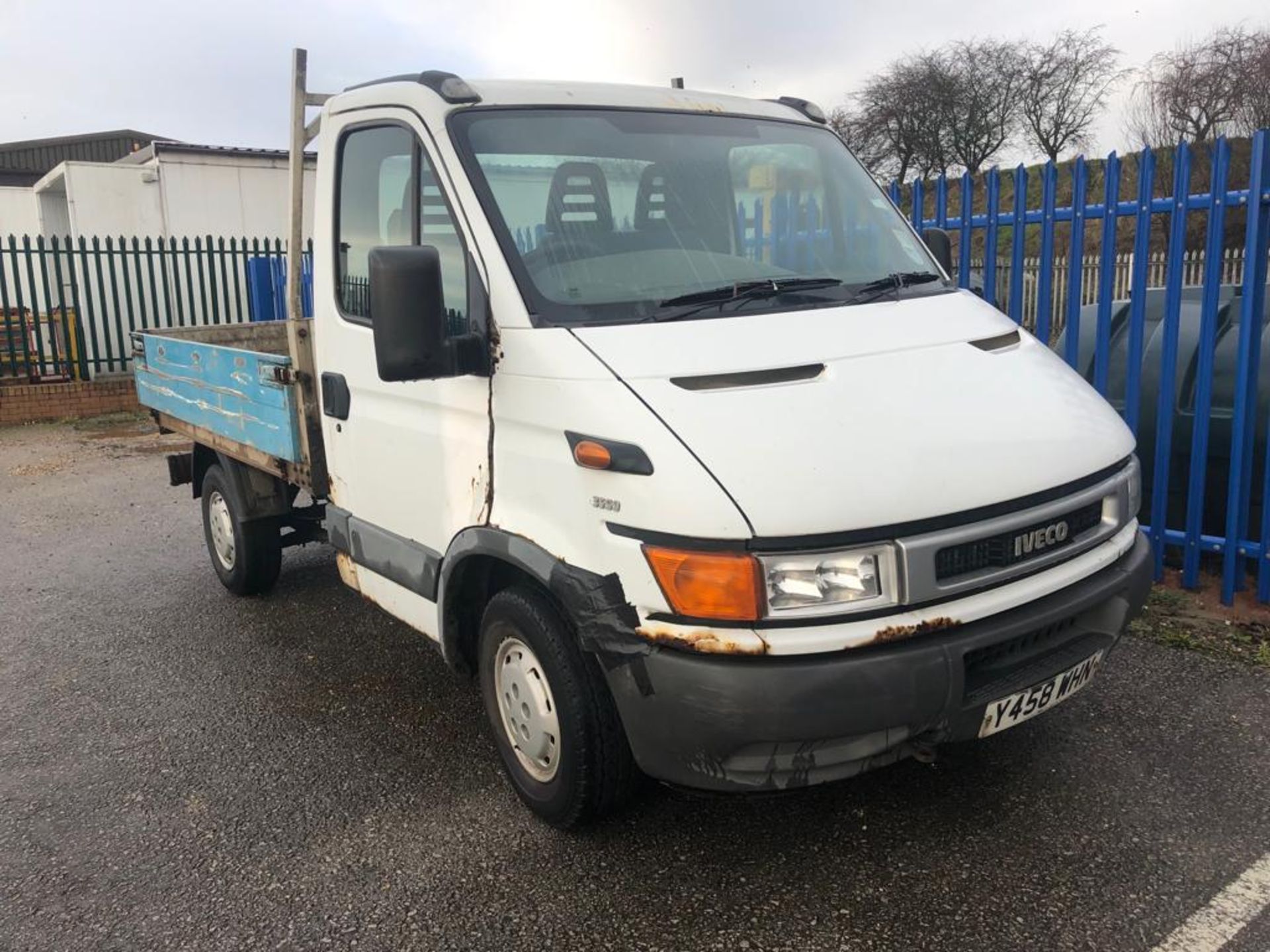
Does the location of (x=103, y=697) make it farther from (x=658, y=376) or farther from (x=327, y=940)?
(x=658, y=376)

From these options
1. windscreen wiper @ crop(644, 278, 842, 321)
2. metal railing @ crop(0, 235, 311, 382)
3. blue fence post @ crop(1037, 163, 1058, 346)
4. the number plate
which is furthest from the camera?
metal railing @ crop(0, 235, 311, 382)

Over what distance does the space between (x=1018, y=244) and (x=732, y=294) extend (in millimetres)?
3128

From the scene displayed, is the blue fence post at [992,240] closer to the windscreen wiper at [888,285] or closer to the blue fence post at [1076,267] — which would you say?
the blue fence post at [1076,267]

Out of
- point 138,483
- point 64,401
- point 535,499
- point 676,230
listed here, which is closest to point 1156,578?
point 676,230

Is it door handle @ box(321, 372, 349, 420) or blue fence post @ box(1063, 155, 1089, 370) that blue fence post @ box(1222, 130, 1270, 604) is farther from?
door handle @ box(321, 372, 349, 420)

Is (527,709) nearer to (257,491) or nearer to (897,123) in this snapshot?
(257,491)

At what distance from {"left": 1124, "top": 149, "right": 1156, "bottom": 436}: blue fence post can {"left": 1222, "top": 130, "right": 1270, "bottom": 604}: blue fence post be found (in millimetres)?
420

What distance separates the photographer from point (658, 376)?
2.75m

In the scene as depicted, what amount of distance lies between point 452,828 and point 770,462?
5.48 feet

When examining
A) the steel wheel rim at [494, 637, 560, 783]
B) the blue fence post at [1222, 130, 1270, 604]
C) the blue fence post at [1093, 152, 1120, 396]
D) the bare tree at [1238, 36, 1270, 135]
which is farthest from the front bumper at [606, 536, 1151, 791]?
the bare tree at [1238, 36, 1270, 135]

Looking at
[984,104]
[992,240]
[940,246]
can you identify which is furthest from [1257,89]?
[940,246]

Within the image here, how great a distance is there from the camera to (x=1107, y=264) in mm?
5180

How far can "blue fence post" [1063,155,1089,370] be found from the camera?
5.16m

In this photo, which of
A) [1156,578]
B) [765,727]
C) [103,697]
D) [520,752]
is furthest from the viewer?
[1156,578]
